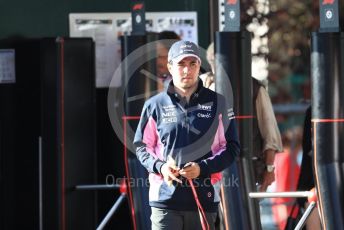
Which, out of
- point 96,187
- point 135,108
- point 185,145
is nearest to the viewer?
point 185,145

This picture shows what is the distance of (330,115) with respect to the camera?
6.85 m

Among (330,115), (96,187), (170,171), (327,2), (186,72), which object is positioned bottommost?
(96,187)

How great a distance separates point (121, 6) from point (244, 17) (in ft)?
4.86

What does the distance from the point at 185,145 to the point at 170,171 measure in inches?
7.6

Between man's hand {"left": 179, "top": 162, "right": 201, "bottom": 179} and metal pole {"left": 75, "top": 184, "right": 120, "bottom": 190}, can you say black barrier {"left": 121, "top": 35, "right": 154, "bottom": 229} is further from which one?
man's hand {"left": 179, "top": 162, "right": 201, "bottom": 179}

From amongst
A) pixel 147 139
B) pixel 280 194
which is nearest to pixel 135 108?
pixel 280 194

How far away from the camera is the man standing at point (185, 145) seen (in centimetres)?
612

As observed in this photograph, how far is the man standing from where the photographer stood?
6121 mm

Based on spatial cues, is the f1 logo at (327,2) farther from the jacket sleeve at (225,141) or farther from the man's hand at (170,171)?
the man's hand at (170,171)

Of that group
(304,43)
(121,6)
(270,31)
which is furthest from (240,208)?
(304,43)

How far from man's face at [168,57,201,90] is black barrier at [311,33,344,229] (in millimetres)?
1053

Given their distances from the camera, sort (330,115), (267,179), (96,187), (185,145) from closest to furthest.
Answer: (185,145) → (330,115) → (267,179) → (96,187)

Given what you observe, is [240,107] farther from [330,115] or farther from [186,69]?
[186,69]

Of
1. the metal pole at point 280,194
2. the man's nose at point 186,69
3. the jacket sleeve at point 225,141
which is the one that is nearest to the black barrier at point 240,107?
the metal pole at point 280,194
